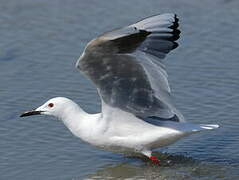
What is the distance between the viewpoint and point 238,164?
34.3 ft

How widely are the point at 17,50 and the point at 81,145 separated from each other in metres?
2.63

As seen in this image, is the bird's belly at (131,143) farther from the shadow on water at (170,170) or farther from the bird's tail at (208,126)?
the bird's tail at (208,126)

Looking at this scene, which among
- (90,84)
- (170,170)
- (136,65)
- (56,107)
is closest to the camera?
(136,65)

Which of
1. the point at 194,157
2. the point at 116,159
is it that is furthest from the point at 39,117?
the point at 194,157

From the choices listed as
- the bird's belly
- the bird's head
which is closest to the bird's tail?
the bird's belly

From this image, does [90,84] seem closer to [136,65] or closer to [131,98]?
[131,98]

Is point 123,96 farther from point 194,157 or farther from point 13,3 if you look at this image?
→ point 13,3

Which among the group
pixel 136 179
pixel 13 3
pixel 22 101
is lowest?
pixel 136 179

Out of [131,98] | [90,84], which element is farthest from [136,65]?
[90,84]

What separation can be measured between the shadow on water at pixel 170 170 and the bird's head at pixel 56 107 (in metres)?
0.78

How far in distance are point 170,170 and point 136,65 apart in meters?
1.23

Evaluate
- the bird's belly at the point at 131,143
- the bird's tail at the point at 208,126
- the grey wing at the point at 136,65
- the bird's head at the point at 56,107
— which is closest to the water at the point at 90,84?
the bird's belly at the point at 131,143

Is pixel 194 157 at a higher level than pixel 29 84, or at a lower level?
lower

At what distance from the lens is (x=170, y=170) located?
10594mm
